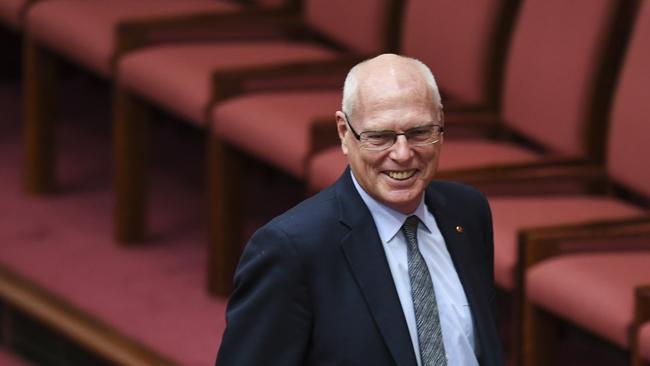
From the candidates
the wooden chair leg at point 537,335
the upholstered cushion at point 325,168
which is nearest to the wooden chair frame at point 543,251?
the wooden chair leg at point 537,335

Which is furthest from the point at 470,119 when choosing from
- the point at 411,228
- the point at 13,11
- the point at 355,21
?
the point at 411,228

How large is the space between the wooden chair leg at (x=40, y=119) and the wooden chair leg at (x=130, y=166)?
0.16 metres

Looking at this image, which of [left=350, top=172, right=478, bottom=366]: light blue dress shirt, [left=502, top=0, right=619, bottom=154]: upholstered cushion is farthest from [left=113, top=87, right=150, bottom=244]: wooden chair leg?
[left=350, top=172, right=478, bottom=366]: light blue dress shirt

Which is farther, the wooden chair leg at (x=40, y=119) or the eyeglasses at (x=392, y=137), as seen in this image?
the wooden chair leg at (x=40, y=119)

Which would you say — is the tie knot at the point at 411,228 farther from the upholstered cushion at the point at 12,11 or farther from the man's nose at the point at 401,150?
the upholstered cushion at the point at 12,11

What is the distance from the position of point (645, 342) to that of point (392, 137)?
50 centimetres

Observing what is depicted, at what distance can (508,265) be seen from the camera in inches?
55.0

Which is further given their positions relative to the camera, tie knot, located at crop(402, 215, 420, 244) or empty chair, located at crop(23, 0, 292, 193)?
empty chair, located at crop(23, 0, 292, 193)

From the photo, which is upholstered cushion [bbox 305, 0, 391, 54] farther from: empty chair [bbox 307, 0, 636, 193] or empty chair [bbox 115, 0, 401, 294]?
empty chair [bbox 307, 0, 636, 193]

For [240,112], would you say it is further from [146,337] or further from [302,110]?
[146,337]

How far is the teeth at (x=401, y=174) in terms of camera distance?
0.85 m

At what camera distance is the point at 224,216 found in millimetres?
1729

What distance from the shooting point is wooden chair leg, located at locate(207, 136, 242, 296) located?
1.72 metres

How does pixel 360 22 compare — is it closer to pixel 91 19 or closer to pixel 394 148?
pixel 91 19
